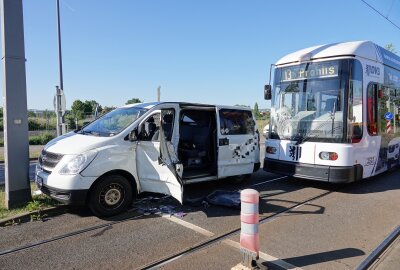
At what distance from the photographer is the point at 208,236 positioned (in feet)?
16.9

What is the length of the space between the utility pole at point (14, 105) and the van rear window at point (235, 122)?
13.5 feet

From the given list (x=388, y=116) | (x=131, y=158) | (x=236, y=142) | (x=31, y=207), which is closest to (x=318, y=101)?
(x=236, y=142)

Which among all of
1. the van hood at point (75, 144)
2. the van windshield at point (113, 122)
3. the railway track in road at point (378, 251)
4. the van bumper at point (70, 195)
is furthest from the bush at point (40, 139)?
the railway track in road at point (378, 251)

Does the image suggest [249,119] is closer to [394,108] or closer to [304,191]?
[304,191]

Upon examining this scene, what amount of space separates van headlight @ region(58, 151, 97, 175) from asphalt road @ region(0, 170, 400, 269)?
2.83 feet

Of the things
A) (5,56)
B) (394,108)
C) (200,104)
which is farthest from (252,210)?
(394,108)

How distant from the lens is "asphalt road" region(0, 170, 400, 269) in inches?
170

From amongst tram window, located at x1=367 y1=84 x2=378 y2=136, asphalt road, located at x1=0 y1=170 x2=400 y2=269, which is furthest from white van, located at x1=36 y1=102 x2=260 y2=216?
tram window, located at x1=367 y1=84 x2=378 y2=136

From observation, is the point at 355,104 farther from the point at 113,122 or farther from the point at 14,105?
the point at 14,105

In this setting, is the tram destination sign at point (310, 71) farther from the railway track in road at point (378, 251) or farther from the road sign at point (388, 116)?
the railway track in road at point (378, 251)

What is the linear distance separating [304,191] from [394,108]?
4.11 metres

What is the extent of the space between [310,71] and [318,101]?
770 mm

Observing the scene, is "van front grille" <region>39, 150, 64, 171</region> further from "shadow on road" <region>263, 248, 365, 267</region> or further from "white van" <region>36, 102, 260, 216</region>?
"shadow on road" <region>263, 248, 365, 267</region>

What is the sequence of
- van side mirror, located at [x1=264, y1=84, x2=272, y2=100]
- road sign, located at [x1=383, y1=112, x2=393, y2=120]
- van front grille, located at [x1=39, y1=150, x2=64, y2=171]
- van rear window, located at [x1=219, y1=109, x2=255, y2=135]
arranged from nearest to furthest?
van front grille, located at [x1=39, y1=150, x2=64, y2=171], van rear window, located at [x1=219, y1=109, x2=255, y2=135], road sign, located at [x1=383, y1=112, x2=393, y2=120], van side mirror, located at [x1=264, y1=84, x2=272, y2=100]
